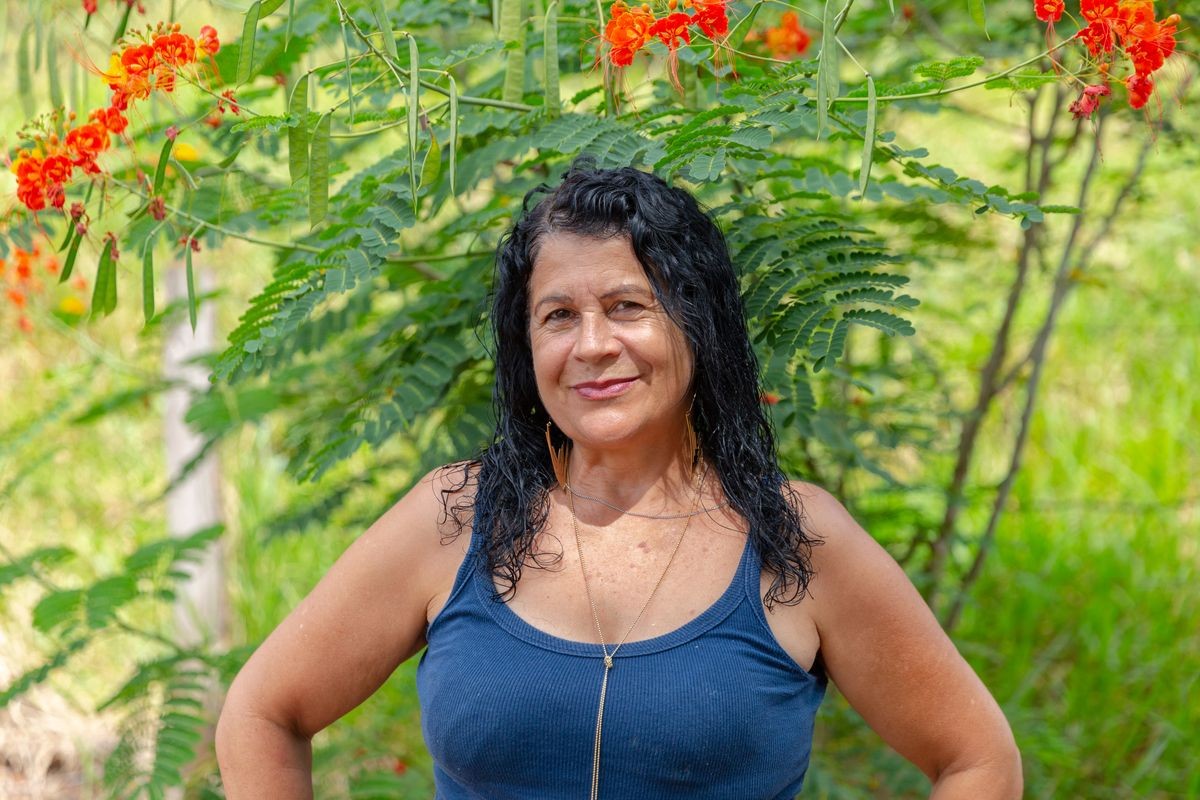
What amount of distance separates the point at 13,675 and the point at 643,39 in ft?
11.1

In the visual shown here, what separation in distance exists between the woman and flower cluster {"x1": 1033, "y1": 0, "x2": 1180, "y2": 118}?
508 millimetres

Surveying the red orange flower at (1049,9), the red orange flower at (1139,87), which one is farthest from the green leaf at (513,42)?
the red orange flower at (1139,87)

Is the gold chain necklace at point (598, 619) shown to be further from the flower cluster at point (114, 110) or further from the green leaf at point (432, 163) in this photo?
the flower cluster at point (114, 110)

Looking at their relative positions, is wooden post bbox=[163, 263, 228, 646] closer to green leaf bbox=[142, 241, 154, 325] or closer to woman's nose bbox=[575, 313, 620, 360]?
green leaf bbox=[142, 241, 154, 325]

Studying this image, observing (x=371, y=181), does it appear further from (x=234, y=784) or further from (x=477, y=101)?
(x=234, y=784)

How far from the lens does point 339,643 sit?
180 centimetres

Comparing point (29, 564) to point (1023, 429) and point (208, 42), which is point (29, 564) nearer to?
point (208, 42)

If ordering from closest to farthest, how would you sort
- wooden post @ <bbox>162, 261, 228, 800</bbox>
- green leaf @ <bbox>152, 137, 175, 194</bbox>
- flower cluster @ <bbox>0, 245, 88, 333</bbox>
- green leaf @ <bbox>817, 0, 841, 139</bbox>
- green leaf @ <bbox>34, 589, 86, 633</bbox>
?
green leaf @ <bbox>817, 0, 841, 139</bbox> < green leaf @ <bbox>152, 137, 175, 194</bbox> < flower cluster @ <bbox>0, 245, 88, 333</bbox> < green leaf @ <bbox>34, 589, 86, 633</bbox> < wooden post @ <bbox>162, 261, 228, 800</bbox>

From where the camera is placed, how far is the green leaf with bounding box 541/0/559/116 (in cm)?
175

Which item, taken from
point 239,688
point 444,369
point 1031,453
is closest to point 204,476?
point 444,369

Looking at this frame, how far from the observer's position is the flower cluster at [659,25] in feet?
5.37

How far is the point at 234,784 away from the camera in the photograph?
73.1 inches

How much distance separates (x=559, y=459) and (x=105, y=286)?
70cm

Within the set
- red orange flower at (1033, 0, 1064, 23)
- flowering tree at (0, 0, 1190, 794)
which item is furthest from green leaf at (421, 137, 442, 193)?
red orange flower at (1033, 0, 1064, 23)
